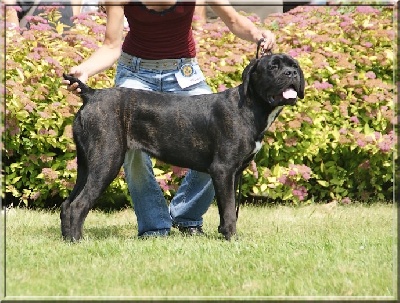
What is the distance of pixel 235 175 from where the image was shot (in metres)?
5.52

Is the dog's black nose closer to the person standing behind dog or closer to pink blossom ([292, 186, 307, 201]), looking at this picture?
the person standing behind dog

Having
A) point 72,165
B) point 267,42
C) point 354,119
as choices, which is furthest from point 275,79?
point 354,119

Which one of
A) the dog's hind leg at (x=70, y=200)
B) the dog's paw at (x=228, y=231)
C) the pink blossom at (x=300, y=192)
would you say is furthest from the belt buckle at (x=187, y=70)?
the pink blossom at (x=300, y=192)

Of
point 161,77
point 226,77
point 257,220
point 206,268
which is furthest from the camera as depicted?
point 226,77

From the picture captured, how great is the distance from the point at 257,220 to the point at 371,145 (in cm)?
163

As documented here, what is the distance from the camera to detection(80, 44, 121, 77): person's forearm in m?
5.50

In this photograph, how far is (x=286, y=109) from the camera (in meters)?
7.57

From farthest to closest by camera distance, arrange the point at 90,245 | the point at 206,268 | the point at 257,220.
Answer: the point at 257,220 → the point at 90,245 → the point at 206,268

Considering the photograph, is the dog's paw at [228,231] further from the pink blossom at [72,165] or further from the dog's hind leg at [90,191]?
the pink blossom at [72,165]

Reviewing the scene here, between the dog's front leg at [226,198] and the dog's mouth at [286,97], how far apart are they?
627 millimetres

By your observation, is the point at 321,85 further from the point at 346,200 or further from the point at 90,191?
the point at 90,191

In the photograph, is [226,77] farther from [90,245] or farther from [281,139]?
[90,245]

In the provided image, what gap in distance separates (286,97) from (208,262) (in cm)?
134

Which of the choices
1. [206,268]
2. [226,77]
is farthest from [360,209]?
[206,268]
